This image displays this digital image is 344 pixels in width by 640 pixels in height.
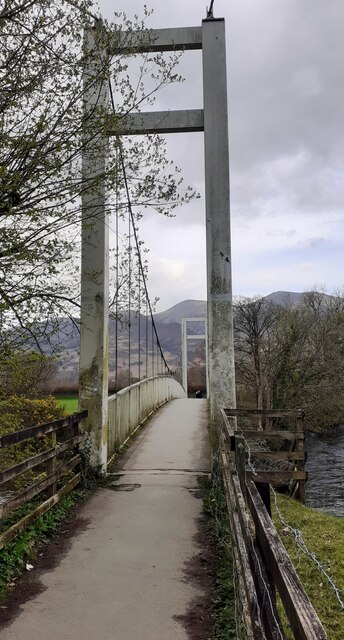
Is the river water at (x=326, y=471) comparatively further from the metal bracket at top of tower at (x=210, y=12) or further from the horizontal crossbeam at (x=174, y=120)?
the metal bracket at top of tower at (x=210, y=12)

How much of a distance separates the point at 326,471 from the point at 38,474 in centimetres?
1570

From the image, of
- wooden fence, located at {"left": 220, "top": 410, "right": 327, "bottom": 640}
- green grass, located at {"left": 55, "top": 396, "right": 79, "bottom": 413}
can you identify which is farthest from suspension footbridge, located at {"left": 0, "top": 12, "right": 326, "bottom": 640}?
green grass, located at {"left": 55, "top": 396, "right": 79, "bottom": 413}

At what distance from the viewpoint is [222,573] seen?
3.45 m

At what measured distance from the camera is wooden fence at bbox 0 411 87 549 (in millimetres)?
3648

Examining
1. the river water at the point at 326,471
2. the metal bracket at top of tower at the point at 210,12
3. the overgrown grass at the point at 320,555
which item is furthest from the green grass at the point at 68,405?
the metal bracket at top of tower at the point at 210,12

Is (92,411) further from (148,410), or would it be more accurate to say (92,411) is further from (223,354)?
(148,410)

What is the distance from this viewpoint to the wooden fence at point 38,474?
12.0ft

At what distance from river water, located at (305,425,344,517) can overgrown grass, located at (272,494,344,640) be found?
20.8ft

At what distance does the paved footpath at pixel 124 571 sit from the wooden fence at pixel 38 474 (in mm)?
344

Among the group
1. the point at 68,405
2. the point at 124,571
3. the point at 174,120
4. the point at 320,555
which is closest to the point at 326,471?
the point at 68,405

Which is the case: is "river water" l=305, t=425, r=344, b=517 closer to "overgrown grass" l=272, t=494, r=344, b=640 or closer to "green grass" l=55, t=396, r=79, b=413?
"overgrown grass" l=272, t=494, r=344, b=640

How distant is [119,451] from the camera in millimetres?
7832

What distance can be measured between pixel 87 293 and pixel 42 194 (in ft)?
6.15

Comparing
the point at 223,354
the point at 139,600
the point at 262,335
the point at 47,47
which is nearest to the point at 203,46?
the point at 47,47
